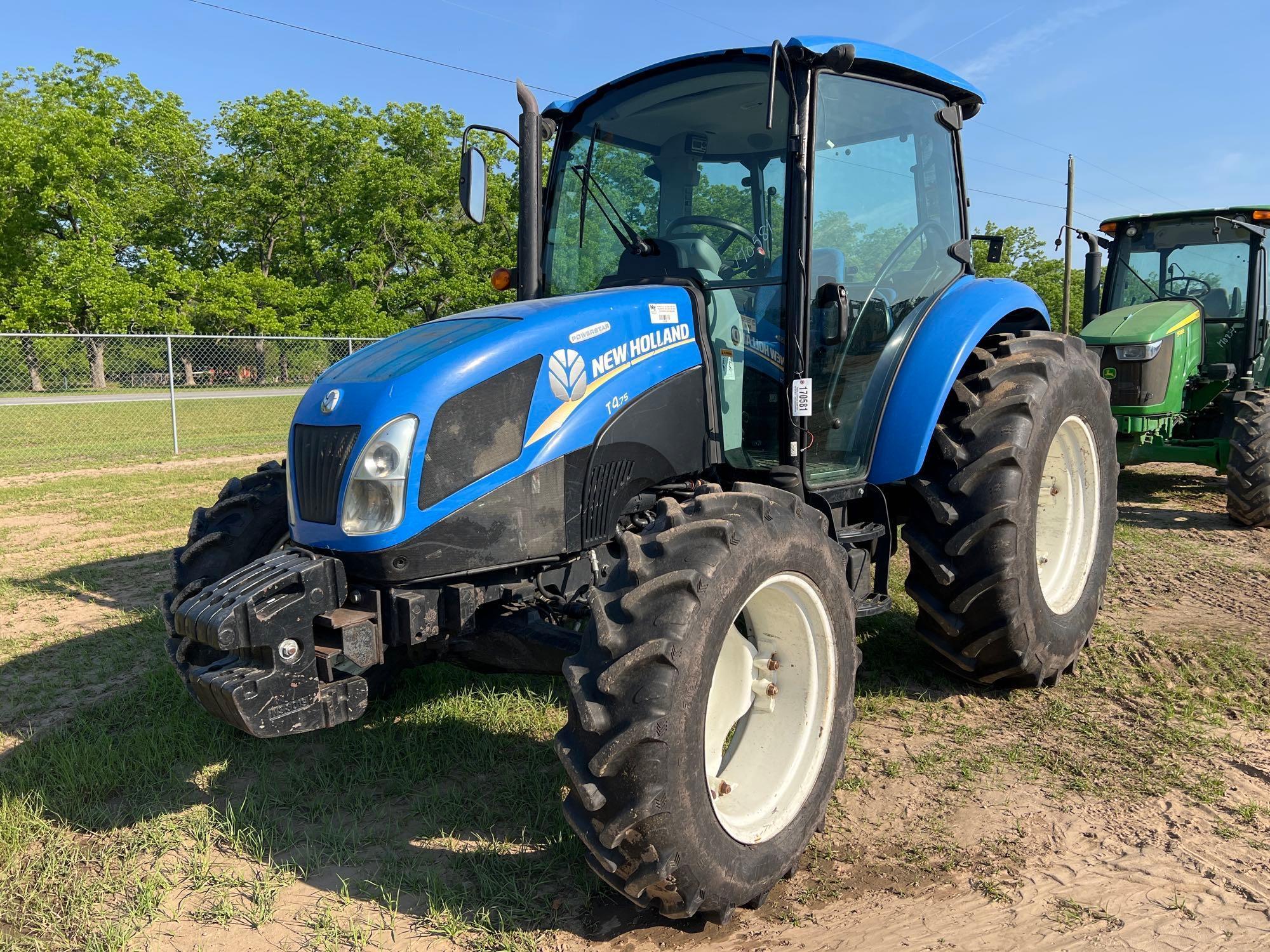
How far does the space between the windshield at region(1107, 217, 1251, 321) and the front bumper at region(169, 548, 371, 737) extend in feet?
27.8

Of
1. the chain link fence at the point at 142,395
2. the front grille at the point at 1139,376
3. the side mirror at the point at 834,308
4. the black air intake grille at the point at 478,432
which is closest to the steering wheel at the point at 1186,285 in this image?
the front grille at the point at 1139,376

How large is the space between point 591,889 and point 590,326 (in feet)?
5.37

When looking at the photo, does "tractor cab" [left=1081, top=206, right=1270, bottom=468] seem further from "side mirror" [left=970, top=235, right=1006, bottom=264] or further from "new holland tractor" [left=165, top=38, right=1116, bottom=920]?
"new holland tractor" [left=165, top=38, right=1116, bottom=920]

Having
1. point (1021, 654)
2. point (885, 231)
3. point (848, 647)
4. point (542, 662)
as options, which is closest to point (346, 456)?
point (542, 662)

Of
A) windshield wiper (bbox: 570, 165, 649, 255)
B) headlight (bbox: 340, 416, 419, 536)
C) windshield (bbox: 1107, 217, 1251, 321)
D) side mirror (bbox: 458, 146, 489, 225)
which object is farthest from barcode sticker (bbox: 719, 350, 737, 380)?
windshield (bbox: 1107, 217, 1251, 321)

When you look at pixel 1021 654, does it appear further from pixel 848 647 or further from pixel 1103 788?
pixel 848 647

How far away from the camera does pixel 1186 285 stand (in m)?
8.58

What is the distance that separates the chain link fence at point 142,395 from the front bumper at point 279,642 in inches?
432

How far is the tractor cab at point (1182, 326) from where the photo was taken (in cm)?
770

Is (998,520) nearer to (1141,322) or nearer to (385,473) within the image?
(385,473)

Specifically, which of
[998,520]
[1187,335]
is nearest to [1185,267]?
[1187,335]

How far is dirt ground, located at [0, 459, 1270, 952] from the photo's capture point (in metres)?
2.41

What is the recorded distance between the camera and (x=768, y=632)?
2.85 m

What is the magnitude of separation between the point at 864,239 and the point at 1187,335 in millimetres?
5824
